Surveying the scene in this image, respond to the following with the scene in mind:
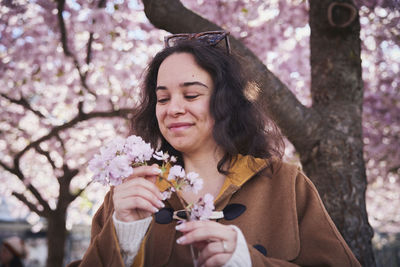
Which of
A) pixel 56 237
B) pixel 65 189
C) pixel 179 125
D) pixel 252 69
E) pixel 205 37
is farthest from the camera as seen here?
pixel 65 189

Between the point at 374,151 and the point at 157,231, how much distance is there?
7.60 m

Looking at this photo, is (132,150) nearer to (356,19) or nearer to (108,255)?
(108,255)

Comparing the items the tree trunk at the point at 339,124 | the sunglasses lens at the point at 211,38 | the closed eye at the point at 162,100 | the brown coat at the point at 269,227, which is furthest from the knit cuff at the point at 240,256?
the tree trunk at the point at 339,124

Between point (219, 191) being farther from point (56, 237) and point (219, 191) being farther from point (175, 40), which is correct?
point (56, 237)

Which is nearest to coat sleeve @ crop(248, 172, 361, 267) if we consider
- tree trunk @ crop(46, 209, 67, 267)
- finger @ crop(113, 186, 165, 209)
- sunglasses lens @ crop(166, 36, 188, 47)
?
finger @ crop(113, 186, 165, 209)

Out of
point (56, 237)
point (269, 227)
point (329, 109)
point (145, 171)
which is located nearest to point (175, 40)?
point (145, 171)

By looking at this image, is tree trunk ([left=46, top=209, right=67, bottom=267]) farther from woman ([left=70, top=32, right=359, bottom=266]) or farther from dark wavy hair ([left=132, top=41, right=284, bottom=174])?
woman ([left=70, top=32, right=359, bottom=266])

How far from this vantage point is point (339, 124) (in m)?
A: 3.16

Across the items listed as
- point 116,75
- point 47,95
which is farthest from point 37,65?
point 116,75

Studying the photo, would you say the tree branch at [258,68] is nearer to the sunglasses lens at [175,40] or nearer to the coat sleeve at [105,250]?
the sunglasses lens at [175,40]

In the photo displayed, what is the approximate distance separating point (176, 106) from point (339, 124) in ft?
6.27

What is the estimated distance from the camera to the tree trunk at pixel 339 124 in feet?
9.65

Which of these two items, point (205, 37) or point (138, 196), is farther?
point (205, 37)

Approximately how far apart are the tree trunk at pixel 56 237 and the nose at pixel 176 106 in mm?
6906
